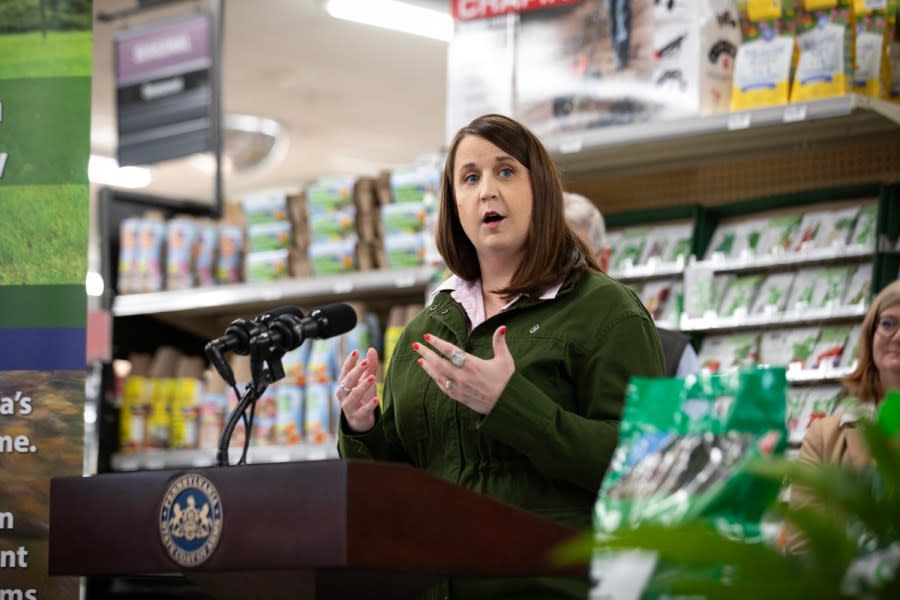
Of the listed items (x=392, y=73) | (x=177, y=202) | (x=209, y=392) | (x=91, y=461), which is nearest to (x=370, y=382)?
(x=209, y=392)

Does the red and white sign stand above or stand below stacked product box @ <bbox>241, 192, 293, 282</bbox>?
above

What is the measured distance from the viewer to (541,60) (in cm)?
483

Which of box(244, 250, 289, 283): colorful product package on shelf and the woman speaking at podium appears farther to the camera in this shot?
box(244, 250, 289, 283): colorful product package on shelf

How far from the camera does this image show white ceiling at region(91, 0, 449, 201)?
9406 millimetres

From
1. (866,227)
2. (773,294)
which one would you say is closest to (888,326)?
(866,227)

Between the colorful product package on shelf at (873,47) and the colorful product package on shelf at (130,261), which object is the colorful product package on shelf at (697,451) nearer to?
the colorful product package on shelf at (873,47)

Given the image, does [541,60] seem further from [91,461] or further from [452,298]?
[91,461]

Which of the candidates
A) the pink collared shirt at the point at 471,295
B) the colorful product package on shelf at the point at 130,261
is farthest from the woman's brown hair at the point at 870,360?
the colorful product package on shelf at the point at 130,261

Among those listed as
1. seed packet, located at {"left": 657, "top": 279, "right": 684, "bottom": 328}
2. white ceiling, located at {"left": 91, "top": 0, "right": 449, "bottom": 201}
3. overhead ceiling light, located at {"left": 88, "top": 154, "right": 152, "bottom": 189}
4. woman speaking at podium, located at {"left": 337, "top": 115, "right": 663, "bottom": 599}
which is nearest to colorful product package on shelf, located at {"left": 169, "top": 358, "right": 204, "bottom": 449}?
seed packet, located at {"left": 657, "top": 279, "right": 684, "bottom": 328}

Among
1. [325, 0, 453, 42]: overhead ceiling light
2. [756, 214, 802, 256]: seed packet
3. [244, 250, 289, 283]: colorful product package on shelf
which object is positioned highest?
[325, 0, 453, 42]: overhead ceiling light

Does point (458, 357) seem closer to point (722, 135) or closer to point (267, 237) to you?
point (722, 135)

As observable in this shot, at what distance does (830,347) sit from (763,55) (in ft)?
3.19

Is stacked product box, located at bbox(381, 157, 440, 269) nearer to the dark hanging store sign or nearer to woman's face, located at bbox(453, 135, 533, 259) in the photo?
the dark hanging store sign

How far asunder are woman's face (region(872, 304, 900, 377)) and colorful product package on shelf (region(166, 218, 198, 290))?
3133 millimetres
